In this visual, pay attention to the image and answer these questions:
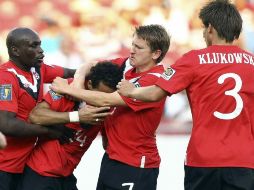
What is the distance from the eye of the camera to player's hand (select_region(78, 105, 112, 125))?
5900mm

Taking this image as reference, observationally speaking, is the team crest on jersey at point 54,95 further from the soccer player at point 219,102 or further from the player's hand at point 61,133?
the soccer player at point 219,102

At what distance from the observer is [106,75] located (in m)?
5.96

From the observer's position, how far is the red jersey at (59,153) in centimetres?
615

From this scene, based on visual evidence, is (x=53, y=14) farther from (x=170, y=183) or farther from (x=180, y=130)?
(x=170, y=183)

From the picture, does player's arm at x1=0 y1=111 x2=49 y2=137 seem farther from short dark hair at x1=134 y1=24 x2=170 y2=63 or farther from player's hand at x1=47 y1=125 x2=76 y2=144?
short dark hair at x1=134 y1=24 x2=170 y2=63

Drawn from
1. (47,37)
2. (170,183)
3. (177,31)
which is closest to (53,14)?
(47,37)

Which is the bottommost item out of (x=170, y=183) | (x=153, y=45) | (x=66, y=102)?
(x=170, y=183)

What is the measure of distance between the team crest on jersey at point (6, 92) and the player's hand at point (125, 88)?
0.83 metres

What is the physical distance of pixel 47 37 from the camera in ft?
34.8

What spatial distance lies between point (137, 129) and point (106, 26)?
487cm

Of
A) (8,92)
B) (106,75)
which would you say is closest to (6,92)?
(8,92)

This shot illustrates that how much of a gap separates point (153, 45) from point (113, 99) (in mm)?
546

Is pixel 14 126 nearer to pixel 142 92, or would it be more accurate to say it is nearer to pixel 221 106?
pixel 142 92

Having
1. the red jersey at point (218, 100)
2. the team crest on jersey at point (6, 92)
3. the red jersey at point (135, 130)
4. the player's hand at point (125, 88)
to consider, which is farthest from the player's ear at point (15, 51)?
the red jersey at point (218, 100)
